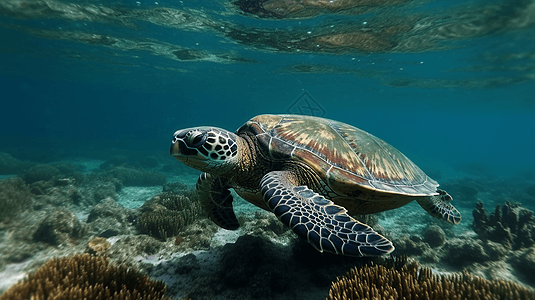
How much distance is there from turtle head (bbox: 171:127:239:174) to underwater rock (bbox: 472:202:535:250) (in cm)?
674

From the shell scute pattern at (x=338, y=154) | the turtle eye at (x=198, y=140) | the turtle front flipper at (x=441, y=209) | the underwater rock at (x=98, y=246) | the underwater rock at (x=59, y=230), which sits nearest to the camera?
the turtle eye at (x=198, y=140)

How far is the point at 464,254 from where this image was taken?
471 centimetres

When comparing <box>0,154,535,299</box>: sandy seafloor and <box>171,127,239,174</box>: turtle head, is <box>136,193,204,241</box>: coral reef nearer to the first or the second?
<box>0,154,535,299</box>: sandy seafloor

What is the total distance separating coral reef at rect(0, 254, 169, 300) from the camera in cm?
200

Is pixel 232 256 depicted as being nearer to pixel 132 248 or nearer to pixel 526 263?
A: pixel 132 248

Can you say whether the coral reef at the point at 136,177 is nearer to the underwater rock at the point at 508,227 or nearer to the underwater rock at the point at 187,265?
the underwater rock at the point at 187,265

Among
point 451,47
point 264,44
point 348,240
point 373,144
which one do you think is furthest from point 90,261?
point 451,47

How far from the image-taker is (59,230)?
15.8 ft

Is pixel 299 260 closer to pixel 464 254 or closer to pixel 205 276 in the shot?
pixel 205 276

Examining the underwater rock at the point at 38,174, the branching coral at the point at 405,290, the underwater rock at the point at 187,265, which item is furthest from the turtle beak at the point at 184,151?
the underwater rock at the point at 38,174

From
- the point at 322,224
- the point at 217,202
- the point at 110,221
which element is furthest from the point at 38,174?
the point at 322,224

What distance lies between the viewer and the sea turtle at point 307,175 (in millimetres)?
2119

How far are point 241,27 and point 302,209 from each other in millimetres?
13223

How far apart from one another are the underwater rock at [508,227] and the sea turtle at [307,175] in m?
3.50
